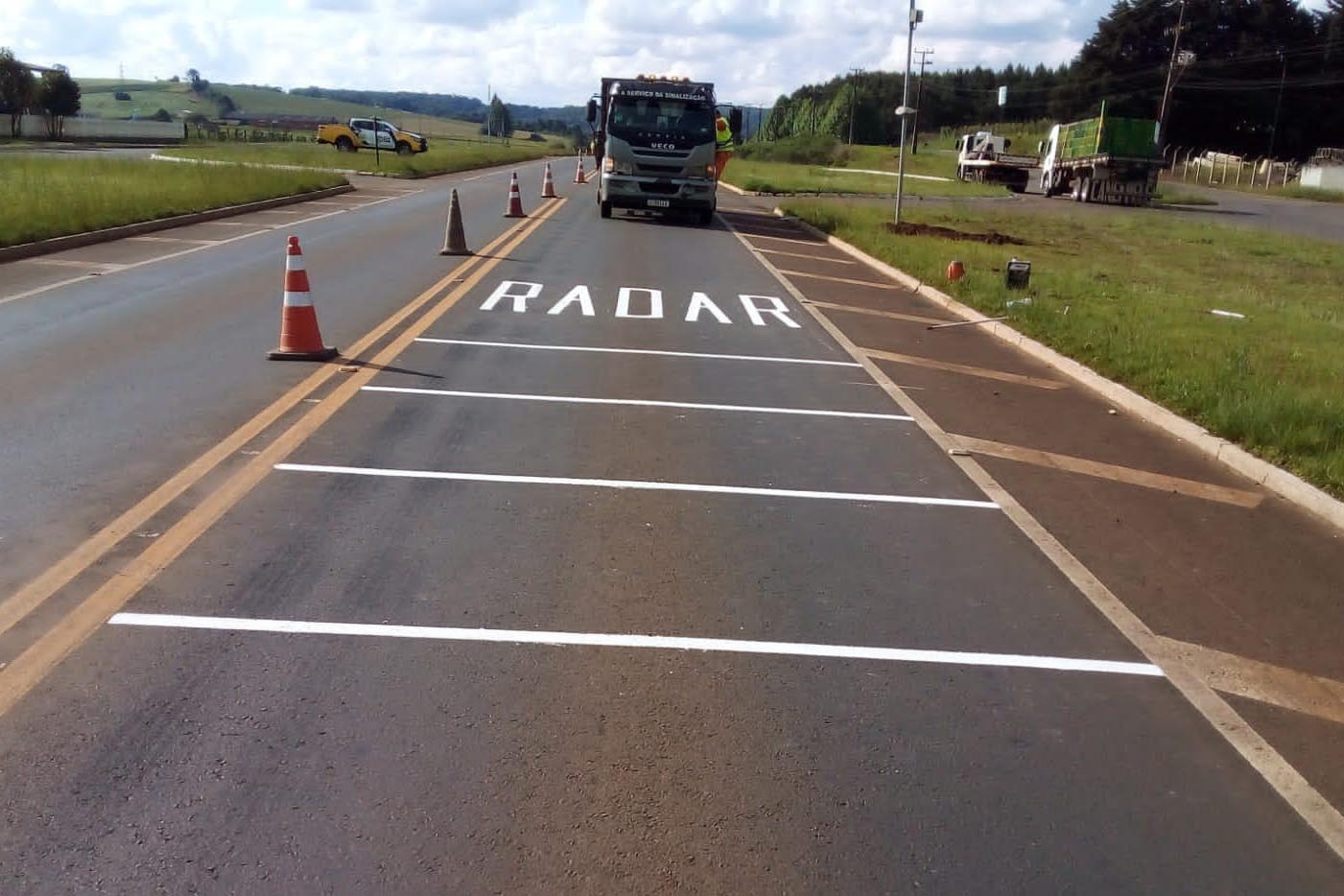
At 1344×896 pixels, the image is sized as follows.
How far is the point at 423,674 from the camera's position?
450 centimetres

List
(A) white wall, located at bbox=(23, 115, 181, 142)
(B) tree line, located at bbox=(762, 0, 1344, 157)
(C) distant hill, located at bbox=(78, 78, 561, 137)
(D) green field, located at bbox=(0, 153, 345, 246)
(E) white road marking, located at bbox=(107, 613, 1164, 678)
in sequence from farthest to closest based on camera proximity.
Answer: (C) distant hill, located at bbox=(78, 78, 561, 137) < (B) tree line, located at bbox=(762, 0, 1344, 157) < (A) white wall, located at bbox=(23, 115, 181, 142) < (D) green field, located at bbox=(0, 153, 345, 246) < (E) white road marking, located at bbox=(107, 613, 1164, 678)

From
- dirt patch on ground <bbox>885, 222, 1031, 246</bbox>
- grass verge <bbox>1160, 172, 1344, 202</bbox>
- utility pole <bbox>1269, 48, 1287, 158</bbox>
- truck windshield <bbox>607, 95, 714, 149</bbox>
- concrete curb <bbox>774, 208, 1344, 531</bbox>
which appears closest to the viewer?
concrete curb <bbox>774, 208, 1344, 531</bbox>

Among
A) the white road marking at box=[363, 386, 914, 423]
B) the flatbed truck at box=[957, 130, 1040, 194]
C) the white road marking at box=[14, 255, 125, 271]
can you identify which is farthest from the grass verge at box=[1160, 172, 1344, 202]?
the white road marking at box=[363, 386, 914, 423]

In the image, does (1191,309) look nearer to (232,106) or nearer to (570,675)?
(570,675)

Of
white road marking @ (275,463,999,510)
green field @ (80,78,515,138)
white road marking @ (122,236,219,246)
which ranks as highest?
white road marking @ (275,463,999,510)

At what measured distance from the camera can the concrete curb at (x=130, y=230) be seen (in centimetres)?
1727

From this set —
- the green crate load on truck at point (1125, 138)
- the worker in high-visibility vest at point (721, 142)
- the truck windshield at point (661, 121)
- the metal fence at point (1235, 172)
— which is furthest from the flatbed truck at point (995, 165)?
the truck windshield at point (661, 121)

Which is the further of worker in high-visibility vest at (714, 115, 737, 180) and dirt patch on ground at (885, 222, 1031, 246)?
worker in high-visibility vest at (714, 115, 737, 180)

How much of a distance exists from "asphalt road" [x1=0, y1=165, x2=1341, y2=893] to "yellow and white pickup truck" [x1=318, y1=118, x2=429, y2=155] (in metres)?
59.1

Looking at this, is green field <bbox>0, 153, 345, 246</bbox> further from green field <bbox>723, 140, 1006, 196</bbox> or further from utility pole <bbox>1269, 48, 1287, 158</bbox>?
utility pole <bbox>1269, 48, 1287, 158</bbox>

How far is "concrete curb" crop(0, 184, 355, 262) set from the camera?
56.6 ft

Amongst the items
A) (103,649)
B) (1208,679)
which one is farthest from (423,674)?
(1208,679)

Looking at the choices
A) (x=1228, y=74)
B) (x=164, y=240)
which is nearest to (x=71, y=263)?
(x=164, y=240)

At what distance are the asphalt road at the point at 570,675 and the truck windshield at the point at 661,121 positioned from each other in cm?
1751
